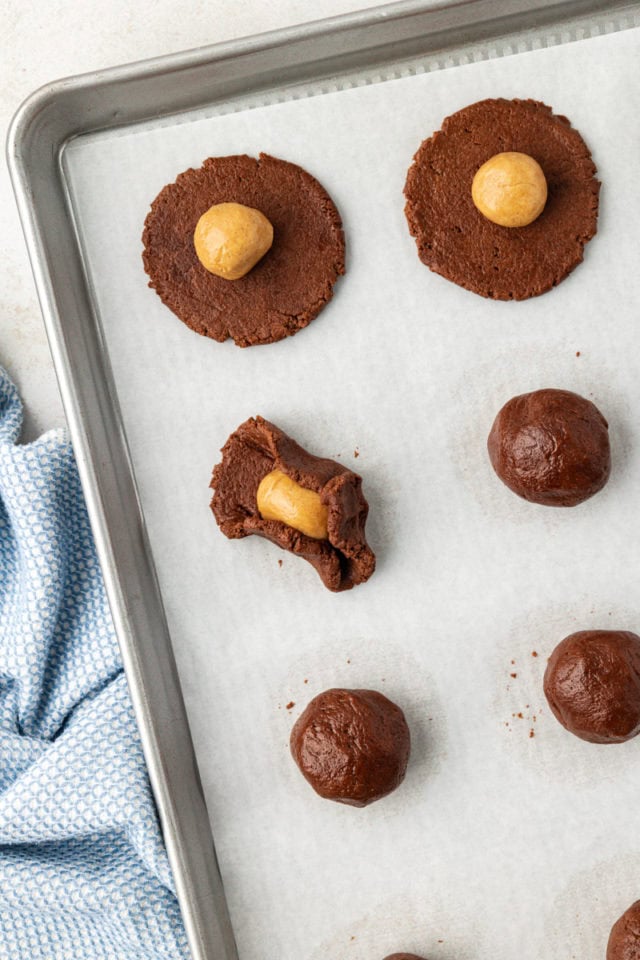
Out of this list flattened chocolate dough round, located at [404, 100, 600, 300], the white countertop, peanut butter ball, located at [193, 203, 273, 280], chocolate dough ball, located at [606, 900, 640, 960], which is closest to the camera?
chocolate dough ball, located at [606, 900, 640, 960]

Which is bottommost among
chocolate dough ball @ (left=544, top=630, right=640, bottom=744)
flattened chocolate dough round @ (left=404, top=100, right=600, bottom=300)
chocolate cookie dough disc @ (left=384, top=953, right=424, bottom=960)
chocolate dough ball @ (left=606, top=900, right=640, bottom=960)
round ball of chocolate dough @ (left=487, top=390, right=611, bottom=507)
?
chocolate dough ball @ (left=606, top=900, right=640, bottom=960)

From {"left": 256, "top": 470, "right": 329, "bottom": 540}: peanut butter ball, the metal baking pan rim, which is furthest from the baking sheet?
{"left": 256, "top": 470, "right": 329, "bottom": 540}: peanut butter ball

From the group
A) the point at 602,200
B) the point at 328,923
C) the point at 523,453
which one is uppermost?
the point at 602,200

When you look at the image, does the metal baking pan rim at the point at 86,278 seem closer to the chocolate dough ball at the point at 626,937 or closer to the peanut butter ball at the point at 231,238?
the peanut butter ball at the point at 231,238

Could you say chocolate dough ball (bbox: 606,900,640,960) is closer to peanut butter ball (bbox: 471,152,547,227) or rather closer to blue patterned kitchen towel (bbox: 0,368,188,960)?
blue patterned kitchen towel (bbox: 0,368,188,960)

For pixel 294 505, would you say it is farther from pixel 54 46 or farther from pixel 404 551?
pixel 54 46

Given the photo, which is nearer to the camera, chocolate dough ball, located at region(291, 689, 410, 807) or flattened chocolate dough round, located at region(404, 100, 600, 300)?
chocolate dough ball, located at region(291, 689, 410, 807)

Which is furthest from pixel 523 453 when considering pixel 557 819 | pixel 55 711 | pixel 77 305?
pixel 55 711

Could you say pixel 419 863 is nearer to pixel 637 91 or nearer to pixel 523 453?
pixel 523 453
